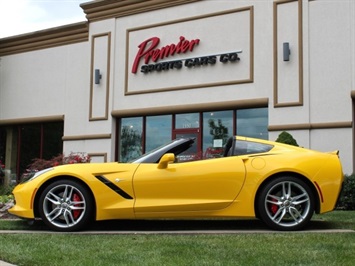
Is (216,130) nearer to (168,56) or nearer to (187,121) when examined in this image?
(187,121)

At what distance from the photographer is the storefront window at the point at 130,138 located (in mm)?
15500

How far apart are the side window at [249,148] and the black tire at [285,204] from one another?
1.55 feet

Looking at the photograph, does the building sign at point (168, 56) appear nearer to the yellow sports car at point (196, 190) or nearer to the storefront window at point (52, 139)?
the storefront window at point (52, 139)

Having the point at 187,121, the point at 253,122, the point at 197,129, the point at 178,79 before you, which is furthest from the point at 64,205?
the point at 178,79

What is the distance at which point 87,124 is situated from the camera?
1628cm

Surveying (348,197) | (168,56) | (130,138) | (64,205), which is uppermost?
(168,56)

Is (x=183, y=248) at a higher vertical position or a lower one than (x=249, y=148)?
lower

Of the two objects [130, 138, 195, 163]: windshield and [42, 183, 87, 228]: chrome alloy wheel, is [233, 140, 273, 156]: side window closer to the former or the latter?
[130, 138, 195, 163]: windshield

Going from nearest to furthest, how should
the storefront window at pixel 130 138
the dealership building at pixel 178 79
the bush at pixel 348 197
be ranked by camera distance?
the bush at pixel 348 197 < the dealership building at pixel 178 79 < the storefront window at pixel 130 138

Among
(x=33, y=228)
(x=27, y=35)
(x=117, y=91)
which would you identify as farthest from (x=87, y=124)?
(x=33, y=228)

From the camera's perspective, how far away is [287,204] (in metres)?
5.56

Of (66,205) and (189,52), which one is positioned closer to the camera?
(66,205)

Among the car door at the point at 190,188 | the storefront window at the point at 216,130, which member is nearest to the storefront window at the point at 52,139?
the storefront window at the point at 216,130

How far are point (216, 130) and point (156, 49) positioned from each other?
3340 mm
